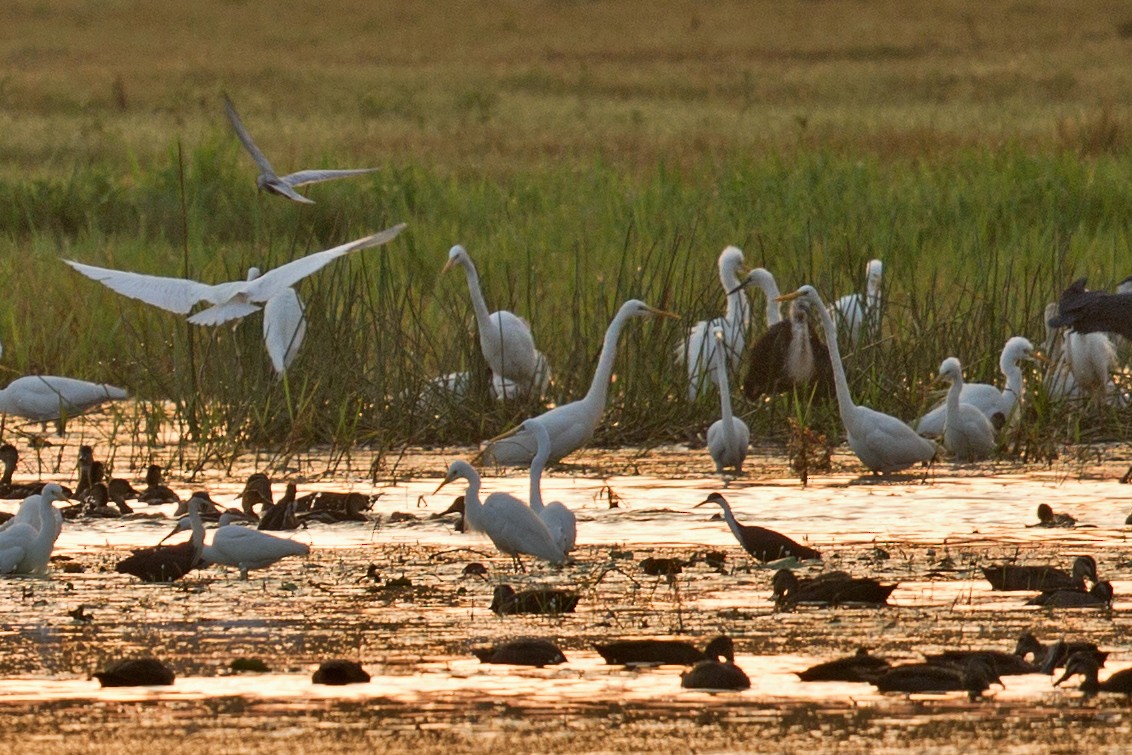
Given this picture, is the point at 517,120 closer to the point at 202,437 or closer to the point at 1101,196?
the point at 1101,196

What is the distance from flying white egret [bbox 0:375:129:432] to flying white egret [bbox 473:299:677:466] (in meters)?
1.98

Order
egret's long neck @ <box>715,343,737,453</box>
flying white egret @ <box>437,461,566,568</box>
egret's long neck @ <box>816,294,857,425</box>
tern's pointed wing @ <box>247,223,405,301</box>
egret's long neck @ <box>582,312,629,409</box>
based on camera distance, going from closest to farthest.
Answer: flying white egret @ <box>437,461,566,568</box> < tern's pointed wing @ <box>247,223,405,301</box> < egret's long neck @ <box>582,312,629,409</box> < egret's long neck @ <box>715,343,737,453</box> < egret's long neck @ <box>816,294,857,425</box>

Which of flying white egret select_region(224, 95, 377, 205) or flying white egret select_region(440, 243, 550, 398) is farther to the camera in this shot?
flying white egret select_region(440, 243, 550, 398)

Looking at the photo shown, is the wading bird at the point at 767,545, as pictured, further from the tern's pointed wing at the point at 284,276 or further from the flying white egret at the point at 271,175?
the flying white egret at the point at 271,175

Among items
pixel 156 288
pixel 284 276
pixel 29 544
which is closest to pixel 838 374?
pixel 284 276

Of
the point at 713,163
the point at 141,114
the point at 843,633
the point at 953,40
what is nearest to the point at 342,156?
the point at 713,163

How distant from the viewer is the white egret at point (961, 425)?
366 inches

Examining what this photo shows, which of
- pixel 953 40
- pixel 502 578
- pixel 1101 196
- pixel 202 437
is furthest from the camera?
pixel 953 40

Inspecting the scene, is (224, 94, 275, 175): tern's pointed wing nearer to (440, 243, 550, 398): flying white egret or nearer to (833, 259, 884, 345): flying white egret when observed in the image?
(440, 243, 550, 398): flying white egret

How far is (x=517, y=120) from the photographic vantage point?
28.0 metres

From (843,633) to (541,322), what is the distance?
22.6 ft

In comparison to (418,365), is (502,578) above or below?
below

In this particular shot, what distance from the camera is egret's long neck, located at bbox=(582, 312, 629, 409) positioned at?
28.8 ft

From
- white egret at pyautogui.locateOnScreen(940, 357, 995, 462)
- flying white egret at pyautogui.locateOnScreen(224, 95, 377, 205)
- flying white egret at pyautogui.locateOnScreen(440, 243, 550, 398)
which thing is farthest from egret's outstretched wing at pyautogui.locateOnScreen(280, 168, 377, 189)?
white egret at pyautogui.locateOnScreen(940, 357, 995, 462)
